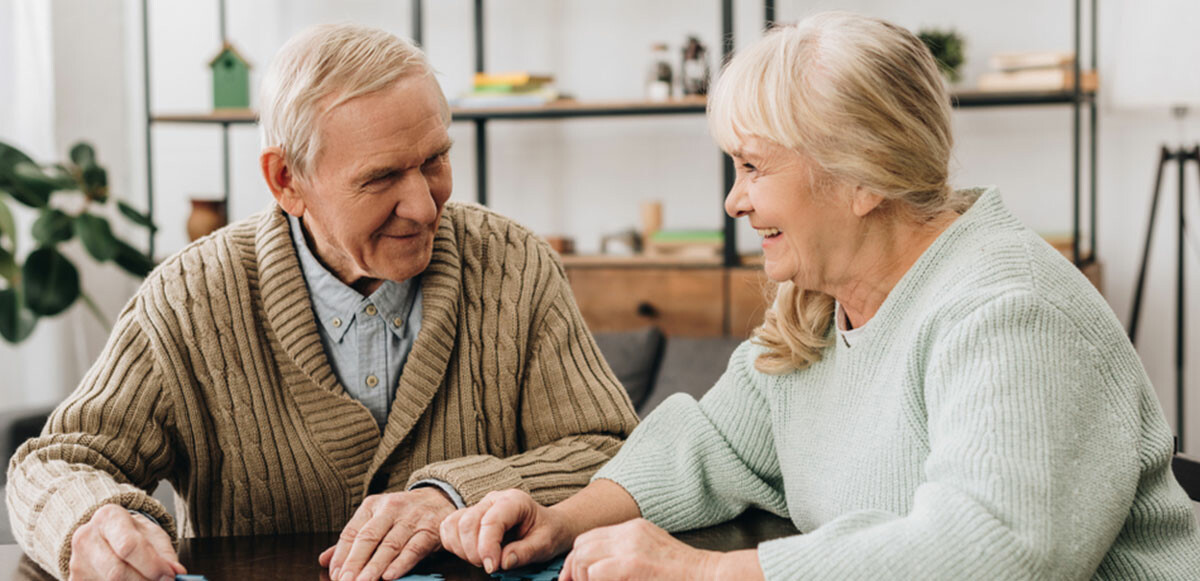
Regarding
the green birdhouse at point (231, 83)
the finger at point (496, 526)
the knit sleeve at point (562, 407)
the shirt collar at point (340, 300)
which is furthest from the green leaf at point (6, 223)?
the finger at point (496, 526)

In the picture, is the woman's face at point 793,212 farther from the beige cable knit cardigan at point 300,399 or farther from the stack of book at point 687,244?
the stack of book at point 687,244

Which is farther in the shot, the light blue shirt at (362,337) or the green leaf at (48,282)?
the green leaf at (48,282)

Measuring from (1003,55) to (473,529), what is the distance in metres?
2.71

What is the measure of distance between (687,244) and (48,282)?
1978 mm

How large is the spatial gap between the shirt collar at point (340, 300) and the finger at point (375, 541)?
38 centimetres

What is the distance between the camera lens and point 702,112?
379 cm

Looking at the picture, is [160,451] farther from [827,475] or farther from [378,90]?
[827,475]

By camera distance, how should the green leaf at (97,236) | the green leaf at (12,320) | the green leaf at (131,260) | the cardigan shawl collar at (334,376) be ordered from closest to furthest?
the cardigan shawl collar at (334,376), the green leaf at (12,320), the green leaf at (97,236), the green leaf at (131,260)

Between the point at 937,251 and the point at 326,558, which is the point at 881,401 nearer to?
the point at 937,251

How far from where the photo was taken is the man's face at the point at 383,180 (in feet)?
4.60

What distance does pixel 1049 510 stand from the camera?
0.98 meters

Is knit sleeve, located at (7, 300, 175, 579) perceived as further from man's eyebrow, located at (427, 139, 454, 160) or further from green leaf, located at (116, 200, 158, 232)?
green leaf, located at (116, 200, 158, 232)

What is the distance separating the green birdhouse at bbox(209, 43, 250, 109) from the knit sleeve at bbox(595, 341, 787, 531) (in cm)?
293

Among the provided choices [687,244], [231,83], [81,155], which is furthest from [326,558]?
[231,83]
